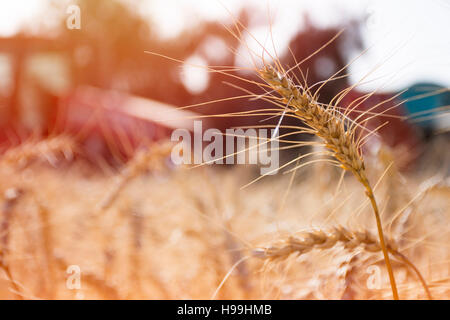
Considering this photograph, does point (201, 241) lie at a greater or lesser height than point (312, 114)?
lesser

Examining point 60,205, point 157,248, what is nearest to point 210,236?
point 157,248

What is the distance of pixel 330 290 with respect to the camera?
2.04 feet

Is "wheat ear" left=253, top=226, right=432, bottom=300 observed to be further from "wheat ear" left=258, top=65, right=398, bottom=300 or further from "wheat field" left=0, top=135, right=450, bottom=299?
"wheat ear" left=258, top=65, right=398, bottom=300

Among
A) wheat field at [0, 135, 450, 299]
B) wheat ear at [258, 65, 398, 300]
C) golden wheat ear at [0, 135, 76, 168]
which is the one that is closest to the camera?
wheat ear at [258, 65, 398, 300]

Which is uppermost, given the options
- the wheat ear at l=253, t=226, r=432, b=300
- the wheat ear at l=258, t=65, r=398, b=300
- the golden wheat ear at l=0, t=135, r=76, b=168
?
the golden wheat ear at l=0, t=135, r=76, b=168

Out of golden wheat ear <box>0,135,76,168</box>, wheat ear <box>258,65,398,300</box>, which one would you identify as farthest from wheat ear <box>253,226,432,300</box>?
golden wheat ear <box>0,135,76,168</box>

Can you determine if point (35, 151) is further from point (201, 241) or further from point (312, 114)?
point (312, 114)

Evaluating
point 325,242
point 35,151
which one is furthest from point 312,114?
point 35,151

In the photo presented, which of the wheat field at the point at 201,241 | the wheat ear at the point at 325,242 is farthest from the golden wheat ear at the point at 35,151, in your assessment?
the wheat ear at the point at 325,242

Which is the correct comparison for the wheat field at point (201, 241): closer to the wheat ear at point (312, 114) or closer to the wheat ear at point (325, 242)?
the wheat ear at point (325, 242)

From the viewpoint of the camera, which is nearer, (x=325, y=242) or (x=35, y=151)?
(x=325, y=242)
